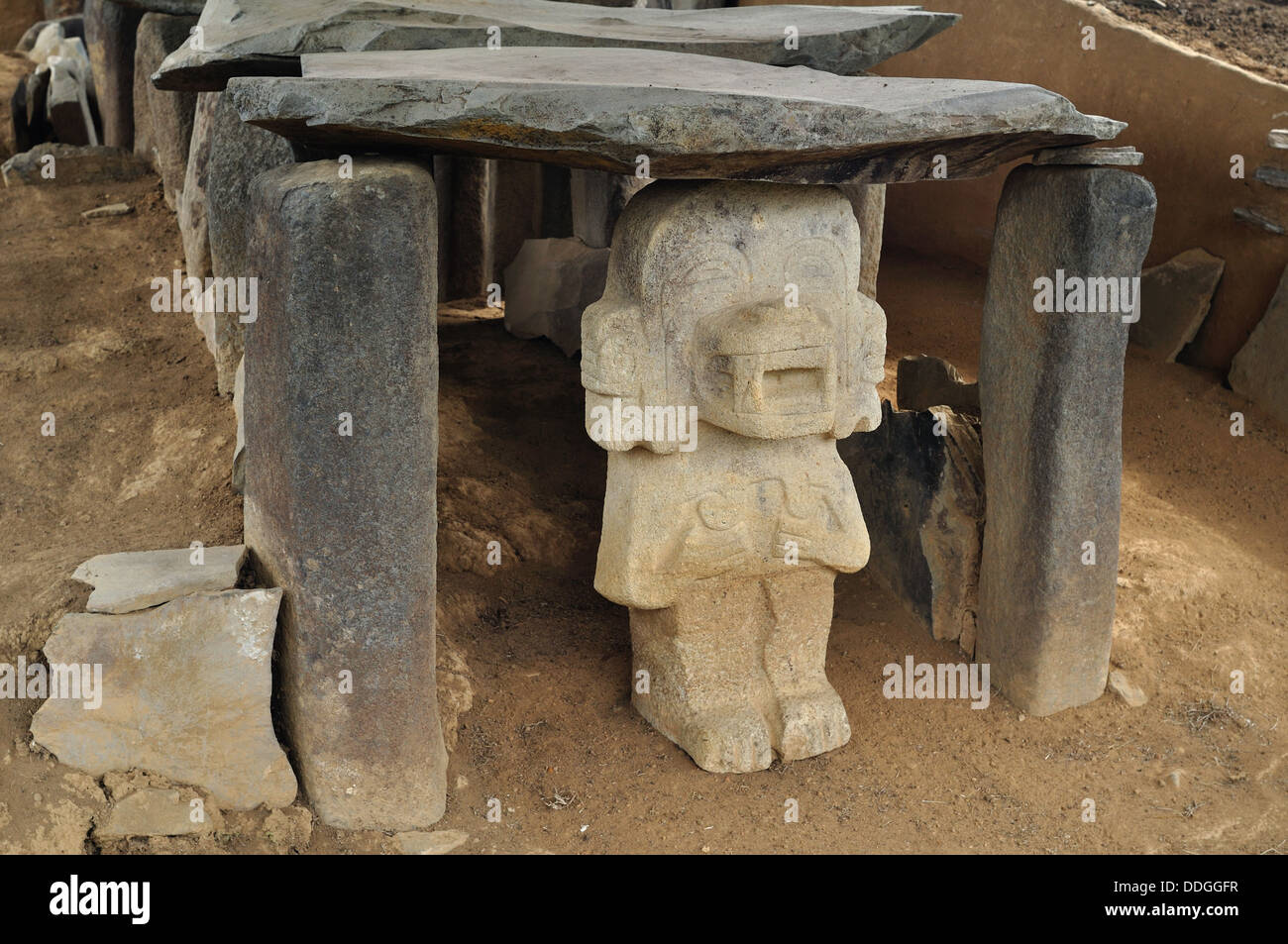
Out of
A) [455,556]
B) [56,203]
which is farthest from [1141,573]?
[56,203]

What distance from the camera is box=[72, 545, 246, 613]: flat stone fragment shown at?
333 cm

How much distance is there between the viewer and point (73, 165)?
6.39 metres

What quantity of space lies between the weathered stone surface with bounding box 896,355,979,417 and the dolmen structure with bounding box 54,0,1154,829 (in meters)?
0.51

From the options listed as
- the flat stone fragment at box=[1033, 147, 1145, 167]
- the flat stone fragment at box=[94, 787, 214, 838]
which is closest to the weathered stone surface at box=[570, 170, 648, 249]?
the flat stone fragment at box=[1033, 147, 1145, 167]

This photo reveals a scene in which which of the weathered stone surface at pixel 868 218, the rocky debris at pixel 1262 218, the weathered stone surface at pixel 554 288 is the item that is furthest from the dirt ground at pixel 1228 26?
the weathered stone surface at pixel 554 288

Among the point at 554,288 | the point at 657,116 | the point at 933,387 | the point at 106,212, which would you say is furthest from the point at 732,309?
the point at 106,212

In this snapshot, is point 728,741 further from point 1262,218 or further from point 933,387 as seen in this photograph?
point 1262,218

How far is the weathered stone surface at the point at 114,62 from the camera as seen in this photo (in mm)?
6508

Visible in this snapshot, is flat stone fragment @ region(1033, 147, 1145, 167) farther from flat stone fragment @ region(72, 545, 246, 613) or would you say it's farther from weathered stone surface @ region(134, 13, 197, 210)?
weathered stone surface @ region(134, 13, 197, 210)

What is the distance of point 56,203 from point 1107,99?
465 centimetres

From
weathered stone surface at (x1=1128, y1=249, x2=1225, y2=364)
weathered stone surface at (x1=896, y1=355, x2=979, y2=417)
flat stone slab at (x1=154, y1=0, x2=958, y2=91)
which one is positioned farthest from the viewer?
weathered stone surface at (x1=1128, y1=249, x2=1225, y2=364)

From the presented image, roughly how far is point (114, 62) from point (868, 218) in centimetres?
401

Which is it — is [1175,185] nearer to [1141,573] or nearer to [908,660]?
[1141,573]

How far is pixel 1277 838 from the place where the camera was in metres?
3.69
